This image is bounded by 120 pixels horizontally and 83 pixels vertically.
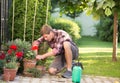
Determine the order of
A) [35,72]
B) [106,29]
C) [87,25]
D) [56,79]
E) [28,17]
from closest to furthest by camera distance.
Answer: [56,79]
[35,72]
[28,17]
[106,29]
[87,25]

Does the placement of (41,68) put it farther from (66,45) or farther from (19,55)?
(66,45)

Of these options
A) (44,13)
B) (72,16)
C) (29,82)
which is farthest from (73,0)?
(72,16)

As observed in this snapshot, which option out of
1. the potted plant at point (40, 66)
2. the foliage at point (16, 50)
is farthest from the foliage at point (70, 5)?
the foliage at point (16, 50)

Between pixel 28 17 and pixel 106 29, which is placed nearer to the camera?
pixel 28 17

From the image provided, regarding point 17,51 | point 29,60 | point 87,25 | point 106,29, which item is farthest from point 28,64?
point 87,25

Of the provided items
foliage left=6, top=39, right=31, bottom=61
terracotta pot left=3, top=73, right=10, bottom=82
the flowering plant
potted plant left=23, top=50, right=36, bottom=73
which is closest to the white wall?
Answer: foliage left=6, top=39, right=31, bottom=61

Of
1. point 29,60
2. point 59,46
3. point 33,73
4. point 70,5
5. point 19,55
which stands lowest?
point 33,73

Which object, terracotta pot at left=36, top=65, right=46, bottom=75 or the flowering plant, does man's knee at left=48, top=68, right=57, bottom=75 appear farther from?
the flowering plant

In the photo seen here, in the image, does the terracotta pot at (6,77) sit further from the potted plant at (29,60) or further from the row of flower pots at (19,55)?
the potted plant at (29,60)

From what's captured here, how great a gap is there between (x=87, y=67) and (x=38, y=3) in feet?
6.98

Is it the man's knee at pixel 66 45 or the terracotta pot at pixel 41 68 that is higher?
the man's knee at pixel 66 45

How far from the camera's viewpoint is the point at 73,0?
35.4 ft

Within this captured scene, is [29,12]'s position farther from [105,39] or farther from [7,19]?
[105,39]

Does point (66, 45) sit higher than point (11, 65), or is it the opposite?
point (66, 45)
